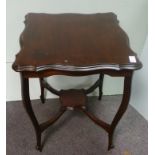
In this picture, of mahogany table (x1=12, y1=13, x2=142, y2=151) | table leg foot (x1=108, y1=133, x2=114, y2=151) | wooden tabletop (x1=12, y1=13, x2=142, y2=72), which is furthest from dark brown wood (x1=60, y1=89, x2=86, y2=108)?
wooden tabletop (x1=12, y1=13, x2=142, y2=72)

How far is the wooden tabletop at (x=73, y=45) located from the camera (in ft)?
2.77

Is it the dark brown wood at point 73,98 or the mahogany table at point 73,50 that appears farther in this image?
the dark brown wood at point 73,98

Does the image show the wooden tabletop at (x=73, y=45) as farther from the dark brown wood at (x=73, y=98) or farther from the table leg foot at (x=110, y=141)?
the table leg foot at (x=110, y=141)

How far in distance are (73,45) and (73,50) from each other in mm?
39

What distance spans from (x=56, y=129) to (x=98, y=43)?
25.2 inches

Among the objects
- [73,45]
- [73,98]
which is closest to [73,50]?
[73,45]

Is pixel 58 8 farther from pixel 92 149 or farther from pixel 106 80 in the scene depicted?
pixel 92 149

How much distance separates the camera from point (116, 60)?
2.86 ft

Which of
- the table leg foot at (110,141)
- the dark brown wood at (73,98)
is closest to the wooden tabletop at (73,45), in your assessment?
the dark brown wood at (73,98)

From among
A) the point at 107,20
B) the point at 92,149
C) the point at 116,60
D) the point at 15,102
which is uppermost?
the point at 107,20

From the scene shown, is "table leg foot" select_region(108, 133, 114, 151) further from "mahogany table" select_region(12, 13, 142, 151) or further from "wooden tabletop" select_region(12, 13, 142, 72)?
"wooden tabletop" select_region(12, 13, 142, 72)

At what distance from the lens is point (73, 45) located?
3.06 ft

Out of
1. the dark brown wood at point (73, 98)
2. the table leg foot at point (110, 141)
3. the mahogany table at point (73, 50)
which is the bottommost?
the table leg foot at point (110, 141)
